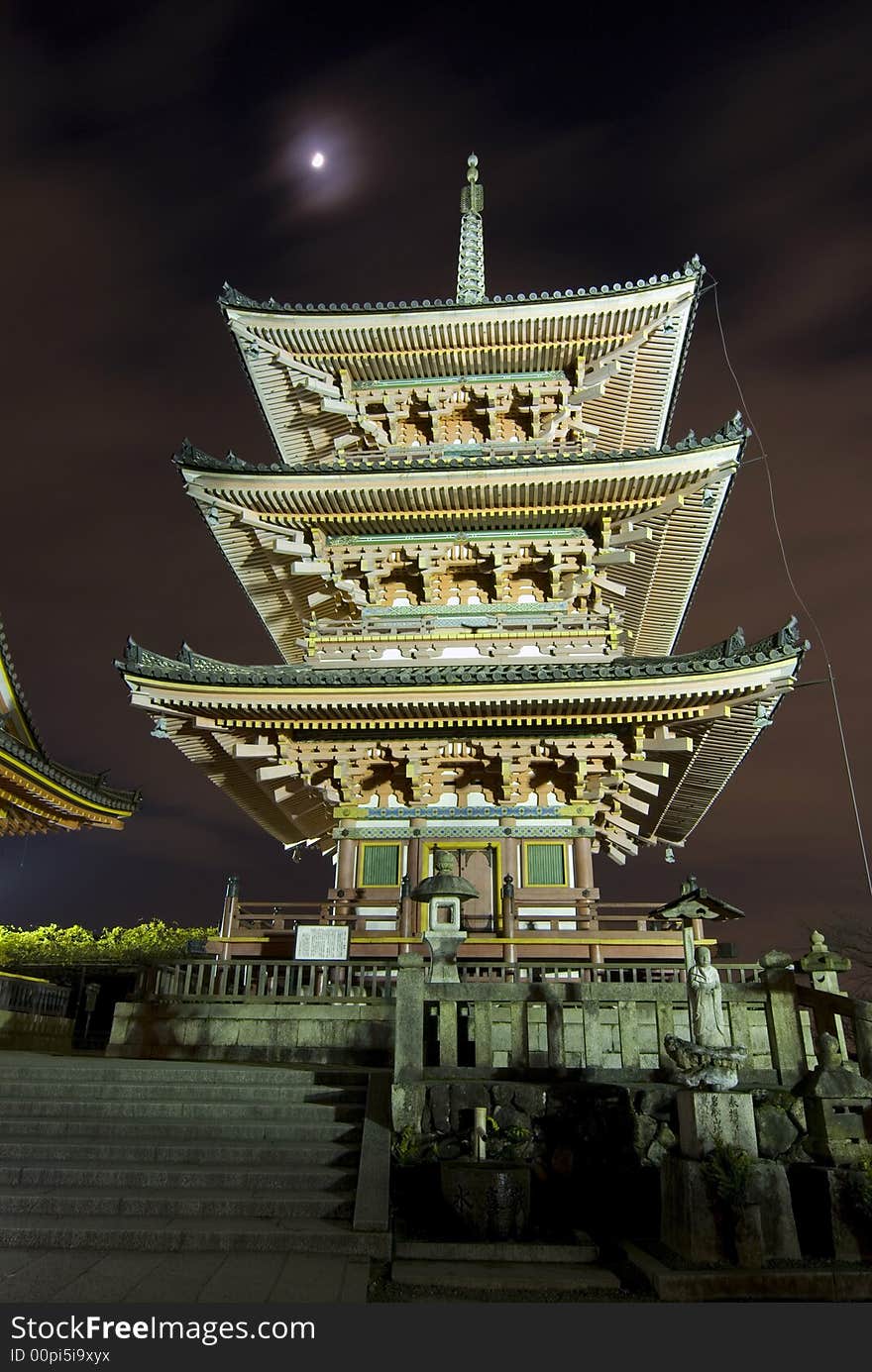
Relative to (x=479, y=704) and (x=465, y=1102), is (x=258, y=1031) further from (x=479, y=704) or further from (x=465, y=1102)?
(x=479, y=704)

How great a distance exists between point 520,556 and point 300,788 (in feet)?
27.5

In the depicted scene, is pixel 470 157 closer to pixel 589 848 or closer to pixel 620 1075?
pixel 589 848

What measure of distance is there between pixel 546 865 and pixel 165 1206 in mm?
10975

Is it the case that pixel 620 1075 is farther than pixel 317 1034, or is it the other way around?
pixel 317 1034

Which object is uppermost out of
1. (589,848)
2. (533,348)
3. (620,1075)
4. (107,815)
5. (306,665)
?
(533,348)

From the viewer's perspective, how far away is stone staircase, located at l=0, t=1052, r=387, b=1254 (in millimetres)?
Answer: 7363

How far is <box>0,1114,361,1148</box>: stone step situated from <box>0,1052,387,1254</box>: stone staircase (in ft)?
0.05

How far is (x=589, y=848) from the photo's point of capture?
17547 mm

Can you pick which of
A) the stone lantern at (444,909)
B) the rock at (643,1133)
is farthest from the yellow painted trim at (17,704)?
the rock at (643,1133)

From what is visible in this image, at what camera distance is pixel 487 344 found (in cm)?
2148

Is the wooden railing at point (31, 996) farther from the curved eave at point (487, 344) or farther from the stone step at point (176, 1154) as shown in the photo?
the curved eave at point (487, 344)

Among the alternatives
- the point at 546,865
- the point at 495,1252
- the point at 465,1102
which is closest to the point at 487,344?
the point at 546,865

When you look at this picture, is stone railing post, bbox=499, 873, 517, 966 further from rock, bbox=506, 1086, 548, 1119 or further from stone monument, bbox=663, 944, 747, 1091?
stone monument, bbox=663, 944, 747, 1091

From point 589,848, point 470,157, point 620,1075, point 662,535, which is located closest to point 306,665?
point 589,848
